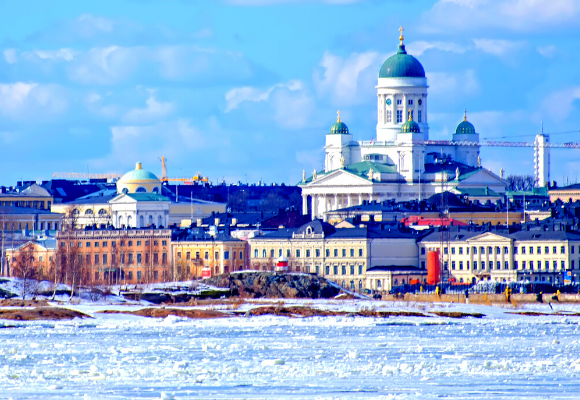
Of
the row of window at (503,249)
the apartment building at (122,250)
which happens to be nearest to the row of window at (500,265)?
the row of window at (503,249)

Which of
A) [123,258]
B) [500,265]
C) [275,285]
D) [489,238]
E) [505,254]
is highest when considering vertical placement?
[489,238]

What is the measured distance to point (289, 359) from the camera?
54.7 m

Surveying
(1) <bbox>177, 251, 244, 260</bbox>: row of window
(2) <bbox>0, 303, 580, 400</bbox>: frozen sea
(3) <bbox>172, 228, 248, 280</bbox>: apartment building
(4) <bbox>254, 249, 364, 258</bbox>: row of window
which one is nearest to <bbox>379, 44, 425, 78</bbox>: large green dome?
(3) <bbox>172, 228, 248, 280</bbox>: apartment building

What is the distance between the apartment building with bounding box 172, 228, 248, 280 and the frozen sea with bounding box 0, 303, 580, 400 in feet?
198

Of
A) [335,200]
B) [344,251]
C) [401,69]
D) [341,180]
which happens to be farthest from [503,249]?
[401,69]

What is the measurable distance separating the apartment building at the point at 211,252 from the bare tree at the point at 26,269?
10.4m

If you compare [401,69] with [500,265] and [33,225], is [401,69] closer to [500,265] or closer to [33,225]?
[33,225]

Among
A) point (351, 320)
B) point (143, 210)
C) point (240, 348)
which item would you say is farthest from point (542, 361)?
point (143, 210)

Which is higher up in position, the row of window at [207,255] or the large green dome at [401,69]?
the large green dome at [401,69]

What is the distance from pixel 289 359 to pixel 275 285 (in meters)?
41.7

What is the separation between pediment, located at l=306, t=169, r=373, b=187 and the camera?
188875 millimetres

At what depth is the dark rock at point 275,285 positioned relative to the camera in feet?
314

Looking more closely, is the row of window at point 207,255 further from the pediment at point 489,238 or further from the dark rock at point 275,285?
the dark rock at point 275,285

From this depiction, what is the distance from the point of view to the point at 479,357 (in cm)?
5519
